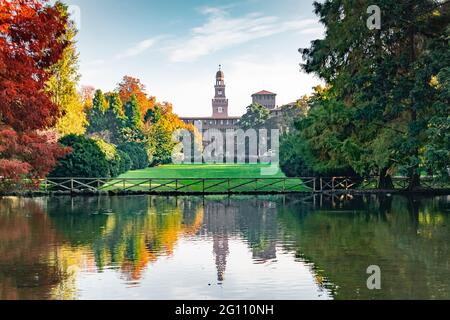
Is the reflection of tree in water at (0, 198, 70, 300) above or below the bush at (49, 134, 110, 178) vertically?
below

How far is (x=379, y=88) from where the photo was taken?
38406 mm

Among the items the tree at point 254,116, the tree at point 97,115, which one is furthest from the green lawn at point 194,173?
the tree at point 254,116

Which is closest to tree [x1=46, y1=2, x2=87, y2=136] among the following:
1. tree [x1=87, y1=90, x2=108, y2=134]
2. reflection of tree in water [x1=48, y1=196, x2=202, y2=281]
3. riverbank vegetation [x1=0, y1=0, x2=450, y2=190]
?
riverbank vegetation [x1=0, y1=0, x2=450, y2=190]

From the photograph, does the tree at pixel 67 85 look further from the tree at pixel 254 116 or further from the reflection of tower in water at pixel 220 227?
the tree at pixel 254 116

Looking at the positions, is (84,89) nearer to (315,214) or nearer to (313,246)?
(315,214)

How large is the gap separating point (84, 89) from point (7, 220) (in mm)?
104498

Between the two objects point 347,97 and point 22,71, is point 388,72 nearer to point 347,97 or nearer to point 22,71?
point 347,97

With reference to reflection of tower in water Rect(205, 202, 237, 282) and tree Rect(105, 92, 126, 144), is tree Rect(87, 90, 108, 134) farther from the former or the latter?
reflection of tower in water Rect(205, 202, 237, 282)

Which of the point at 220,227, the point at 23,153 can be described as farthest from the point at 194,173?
the point at 220,227

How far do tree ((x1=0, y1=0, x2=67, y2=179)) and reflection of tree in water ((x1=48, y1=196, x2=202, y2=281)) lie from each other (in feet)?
12.4

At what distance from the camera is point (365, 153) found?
41094 mm

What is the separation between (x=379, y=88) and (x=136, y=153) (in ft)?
183

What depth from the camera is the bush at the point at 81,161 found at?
4750 centimetres

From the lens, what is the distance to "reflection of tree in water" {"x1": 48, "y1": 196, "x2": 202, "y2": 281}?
17.7 metres
